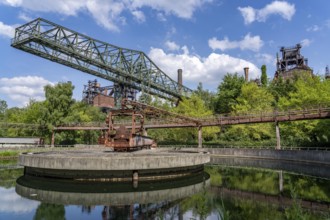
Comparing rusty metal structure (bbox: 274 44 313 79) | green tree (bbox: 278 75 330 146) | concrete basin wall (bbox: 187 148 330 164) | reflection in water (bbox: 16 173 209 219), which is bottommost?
reflection in water (bbox: 16 173 209 219)

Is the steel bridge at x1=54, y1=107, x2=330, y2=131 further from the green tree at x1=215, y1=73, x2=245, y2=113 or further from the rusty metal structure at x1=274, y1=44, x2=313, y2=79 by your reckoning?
the rusty metal structure at x1=274, y1=44, x2=313, y2=79

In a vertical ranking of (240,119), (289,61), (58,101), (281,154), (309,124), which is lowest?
(281,154)

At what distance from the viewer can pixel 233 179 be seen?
19875mm

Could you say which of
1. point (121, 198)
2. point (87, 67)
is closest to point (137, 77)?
point (87, 67)

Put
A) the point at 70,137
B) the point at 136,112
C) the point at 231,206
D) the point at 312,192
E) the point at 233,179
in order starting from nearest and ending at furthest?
1. the point at 231,206
2. the point at 312,192
3. the point at 233,179
4. the point at 136,112
5. the point at 70,137

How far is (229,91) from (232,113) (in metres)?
9.63

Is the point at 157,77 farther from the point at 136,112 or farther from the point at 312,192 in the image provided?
the point at 312,192

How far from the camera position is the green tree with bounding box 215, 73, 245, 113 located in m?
57.2

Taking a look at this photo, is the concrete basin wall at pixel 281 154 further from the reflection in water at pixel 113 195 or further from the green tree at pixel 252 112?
the reflection in water at pixel 113 195

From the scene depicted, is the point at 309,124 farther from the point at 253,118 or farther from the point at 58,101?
the point at 58,101

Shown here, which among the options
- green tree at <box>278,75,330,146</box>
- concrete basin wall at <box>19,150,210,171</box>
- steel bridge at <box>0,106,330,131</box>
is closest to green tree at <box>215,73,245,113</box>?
steel bridge at <box>0,106,330,131</box>

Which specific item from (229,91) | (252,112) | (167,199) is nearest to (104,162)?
(167,199)

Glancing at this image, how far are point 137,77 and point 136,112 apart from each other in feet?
156

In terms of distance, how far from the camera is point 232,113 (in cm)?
4916
